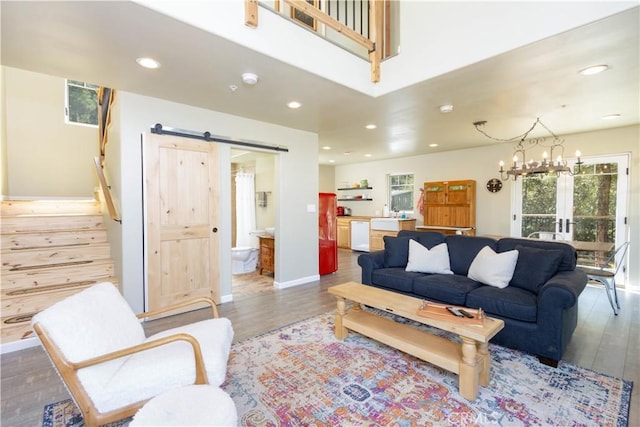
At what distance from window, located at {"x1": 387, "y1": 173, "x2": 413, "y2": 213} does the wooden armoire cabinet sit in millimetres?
943

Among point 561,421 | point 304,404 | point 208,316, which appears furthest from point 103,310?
point 561,421

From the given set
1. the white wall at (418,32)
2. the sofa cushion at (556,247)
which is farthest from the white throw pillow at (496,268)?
the white wall at (418,32)

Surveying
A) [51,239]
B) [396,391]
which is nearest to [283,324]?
[396,391]

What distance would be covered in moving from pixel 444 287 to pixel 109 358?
9.24ft

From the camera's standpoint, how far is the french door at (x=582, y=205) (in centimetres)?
469

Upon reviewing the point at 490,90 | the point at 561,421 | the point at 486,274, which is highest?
the point at 490,90

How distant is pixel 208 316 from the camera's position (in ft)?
11.4

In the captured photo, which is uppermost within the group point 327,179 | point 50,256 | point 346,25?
point 346,25

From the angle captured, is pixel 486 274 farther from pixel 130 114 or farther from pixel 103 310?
pixel 130 114

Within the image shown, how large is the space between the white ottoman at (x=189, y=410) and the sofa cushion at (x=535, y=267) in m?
2.84

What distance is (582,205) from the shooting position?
5.04 m

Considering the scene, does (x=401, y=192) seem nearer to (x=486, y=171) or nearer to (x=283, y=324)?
(x=486, y=171)

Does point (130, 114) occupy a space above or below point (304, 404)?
above

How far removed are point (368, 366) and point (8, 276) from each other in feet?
12.1
